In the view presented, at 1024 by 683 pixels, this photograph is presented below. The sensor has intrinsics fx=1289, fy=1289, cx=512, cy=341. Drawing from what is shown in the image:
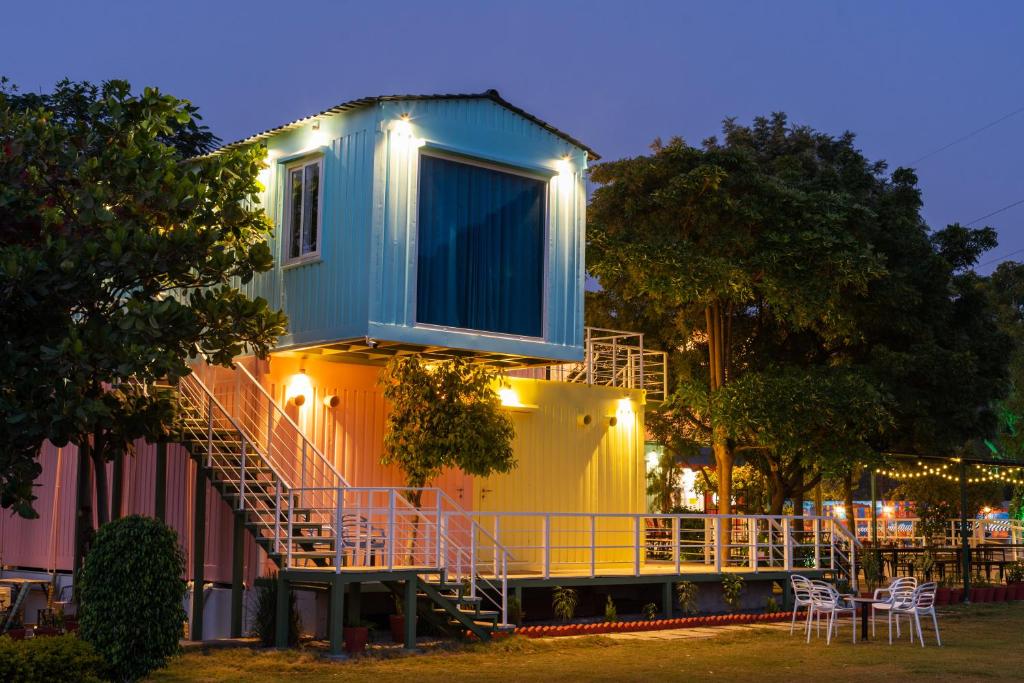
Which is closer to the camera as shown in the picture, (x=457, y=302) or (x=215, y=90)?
(x=457, y=302)

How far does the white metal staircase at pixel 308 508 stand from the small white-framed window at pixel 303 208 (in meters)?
1.90

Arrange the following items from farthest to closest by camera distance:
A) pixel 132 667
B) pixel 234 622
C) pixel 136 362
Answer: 1. pixel 234 622
2. pixel 136 362
3. pixel 132 667

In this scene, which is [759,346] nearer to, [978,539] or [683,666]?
[978,539]

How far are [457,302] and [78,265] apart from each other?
573 cm

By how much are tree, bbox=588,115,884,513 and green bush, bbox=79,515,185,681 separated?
518 inches

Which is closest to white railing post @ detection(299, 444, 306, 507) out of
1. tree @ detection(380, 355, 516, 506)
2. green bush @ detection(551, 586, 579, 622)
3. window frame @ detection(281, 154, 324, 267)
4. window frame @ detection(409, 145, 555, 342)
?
tree @ detection(380, 355, 516, 506)

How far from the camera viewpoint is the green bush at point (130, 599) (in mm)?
11148

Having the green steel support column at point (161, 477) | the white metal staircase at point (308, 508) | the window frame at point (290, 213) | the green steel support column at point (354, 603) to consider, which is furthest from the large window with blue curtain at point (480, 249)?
the green steel support column at point (354, 603)

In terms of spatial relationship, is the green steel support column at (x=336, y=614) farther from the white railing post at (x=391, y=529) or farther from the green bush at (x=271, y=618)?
the green bush at (x=271, y=618)

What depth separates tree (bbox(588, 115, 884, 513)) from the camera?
2288 cm

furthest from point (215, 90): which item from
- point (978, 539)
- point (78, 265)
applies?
point (78, 265)

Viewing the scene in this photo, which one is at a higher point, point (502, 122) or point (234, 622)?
point (502, 122)

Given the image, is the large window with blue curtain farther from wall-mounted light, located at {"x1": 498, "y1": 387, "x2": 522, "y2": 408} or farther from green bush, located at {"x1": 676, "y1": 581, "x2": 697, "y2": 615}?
green bush, located at {"x1": 676, "y1": 581, "x2": 697, "y2": 615}

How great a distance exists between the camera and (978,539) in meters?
32.2
